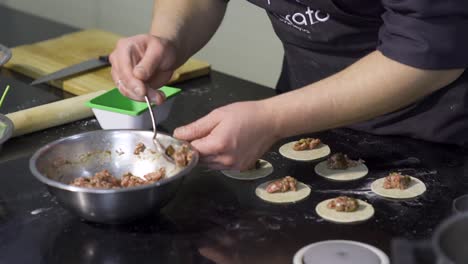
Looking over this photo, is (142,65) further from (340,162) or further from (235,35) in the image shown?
(235,35)

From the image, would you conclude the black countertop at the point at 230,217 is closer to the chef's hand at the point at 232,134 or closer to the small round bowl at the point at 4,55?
the chef's hand at the point at 232,134

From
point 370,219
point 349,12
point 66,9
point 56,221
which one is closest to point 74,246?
point 56,221

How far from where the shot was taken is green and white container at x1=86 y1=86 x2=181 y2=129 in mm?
1669

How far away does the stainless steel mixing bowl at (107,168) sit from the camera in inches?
49.0

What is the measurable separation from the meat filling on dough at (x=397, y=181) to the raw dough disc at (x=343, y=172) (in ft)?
0.20

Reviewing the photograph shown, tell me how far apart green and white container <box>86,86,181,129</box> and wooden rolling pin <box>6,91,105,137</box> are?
47mm

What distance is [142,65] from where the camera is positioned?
61.3 inches

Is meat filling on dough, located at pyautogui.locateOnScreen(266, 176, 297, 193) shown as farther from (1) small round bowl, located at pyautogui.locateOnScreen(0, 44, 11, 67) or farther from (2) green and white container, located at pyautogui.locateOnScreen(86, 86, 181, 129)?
(1) small round bowl, located at pyautogui.locateOnScreen(0, 44, 11, 67)

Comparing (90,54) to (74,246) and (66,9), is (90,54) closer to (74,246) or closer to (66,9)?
(74,246)

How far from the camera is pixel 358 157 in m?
1.55

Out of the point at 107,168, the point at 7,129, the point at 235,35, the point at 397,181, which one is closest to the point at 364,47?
the point at 397,181

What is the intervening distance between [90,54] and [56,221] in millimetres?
Answer: 893

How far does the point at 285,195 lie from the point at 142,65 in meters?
0.39

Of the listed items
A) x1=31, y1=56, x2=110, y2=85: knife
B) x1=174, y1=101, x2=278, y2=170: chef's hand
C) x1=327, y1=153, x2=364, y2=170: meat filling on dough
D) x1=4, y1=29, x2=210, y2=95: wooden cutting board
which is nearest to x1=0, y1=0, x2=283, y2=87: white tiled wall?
x1=4, y1=29, x2=210, y2=95: wooden cutting board
